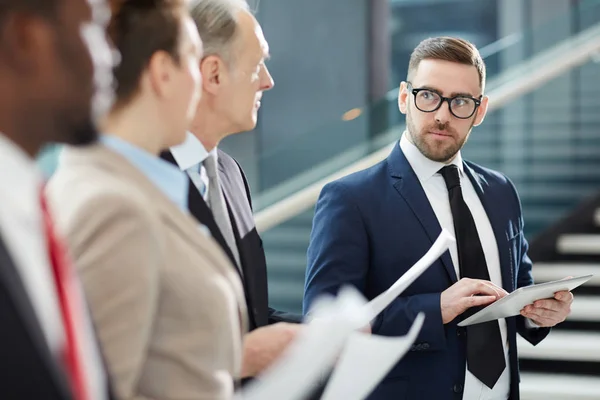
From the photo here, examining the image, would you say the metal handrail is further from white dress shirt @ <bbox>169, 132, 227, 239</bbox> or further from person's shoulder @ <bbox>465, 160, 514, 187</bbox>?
white dress shirt @ <bbox>169, 132, 227, 239</bbox>

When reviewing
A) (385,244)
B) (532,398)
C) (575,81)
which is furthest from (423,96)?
(575,81)

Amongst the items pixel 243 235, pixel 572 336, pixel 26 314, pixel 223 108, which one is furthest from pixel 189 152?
pixel 572 336

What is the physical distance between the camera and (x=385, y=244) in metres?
2.46

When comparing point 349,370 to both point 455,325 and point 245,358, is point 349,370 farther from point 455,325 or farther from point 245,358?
point 455,325

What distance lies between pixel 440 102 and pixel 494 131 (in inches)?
110

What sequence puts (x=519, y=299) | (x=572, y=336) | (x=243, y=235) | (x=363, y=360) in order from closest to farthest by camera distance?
(x=363, y=360) < (x=243, y=235) < (x=519, y=299) < (x=572, y=336)

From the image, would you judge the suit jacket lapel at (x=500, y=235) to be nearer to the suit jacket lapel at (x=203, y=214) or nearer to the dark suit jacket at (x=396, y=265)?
the dark suit jacket at (x=396, y=265)

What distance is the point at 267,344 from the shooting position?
1.54 metres

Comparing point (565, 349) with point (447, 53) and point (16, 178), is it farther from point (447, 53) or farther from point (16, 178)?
point (16, 178)

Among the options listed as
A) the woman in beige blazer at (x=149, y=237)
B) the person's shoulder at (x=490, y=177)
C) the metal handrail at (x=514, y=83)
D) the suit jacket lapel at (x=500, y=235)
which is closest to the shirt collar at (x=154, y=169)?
the woman in beige blazer at (x=149, y=237)

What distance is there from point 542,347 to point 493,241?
7.95ft

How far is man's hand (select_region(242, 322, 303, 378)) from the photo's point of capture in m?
1.54

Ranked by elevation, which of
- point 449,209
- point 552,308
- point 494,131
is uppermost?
point 449,209

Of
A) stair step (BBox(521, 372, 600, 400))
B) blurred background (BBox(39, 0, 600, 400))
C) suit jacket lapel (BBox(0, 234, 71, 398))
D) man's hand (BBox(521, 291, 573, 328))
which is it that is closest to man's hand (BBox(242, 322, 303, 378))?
suit jacket lapel (BBox(0, 234, 71, 398))
